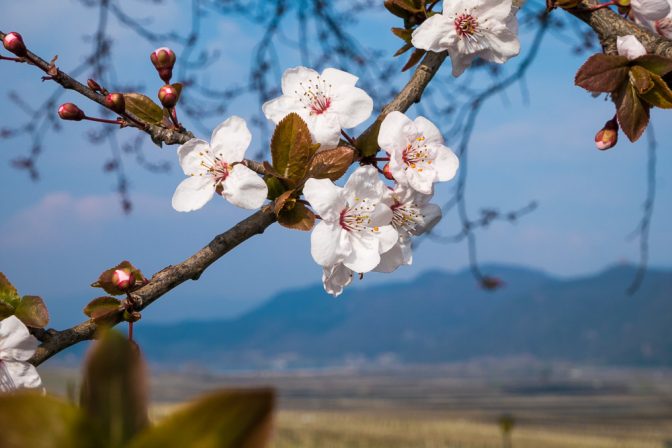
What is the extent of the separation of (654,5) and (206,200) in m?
0.78

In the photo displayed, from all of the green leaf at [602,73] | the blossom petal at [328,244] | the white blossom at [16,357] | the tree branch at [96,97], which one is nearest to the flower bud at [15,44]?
the tree branch at [96,97]

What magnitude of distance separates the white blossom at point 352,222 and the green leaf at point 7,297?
0.38 m

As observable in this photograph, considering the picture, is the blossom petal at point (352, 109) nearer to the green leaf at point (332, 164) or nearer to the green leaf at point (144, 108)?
the green leaf at point (332, 164)

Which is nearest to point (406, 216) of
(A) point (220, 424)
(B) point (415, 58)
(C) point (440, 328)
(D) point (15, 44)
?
(B) point (415, 58)

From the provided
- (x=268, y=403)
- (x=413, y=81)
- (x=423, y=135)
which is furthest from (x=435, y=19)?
(x=268, y=403)

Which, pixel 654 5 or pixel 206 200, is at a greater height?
pixel 654 5

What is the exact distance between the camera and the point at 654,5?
1.16 m

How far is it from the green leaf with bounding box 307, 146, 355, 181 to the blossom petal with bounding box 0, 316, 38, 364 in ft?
1.28

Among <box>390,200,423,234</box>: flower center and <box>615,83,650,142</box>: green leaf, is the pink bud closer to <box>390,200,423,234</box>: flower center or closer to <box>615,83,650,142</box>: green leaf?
<box>390,200,423,234</box>: flower center

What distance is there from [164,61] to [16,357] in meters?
0.44

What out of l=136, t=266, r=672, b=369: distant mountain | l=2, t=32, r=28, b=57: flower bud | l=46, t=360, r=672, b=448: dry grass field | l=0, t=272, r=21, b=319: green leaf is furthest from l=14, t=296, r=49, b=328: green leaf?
l=136, t=266, r=672, b=369: distant mountain

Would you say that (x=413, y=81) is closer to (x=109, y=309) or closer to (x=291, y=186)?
(x=291, y=186)

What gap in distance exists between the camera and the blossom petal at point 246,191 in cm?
89

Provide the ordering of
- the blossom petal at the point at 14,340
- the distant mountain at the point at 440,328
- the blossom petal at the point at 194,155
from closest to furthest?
the blossom petal at the point at 14,340 → the blossom petal at the point at 194,155 → the distant mountain at the point at 440,328
